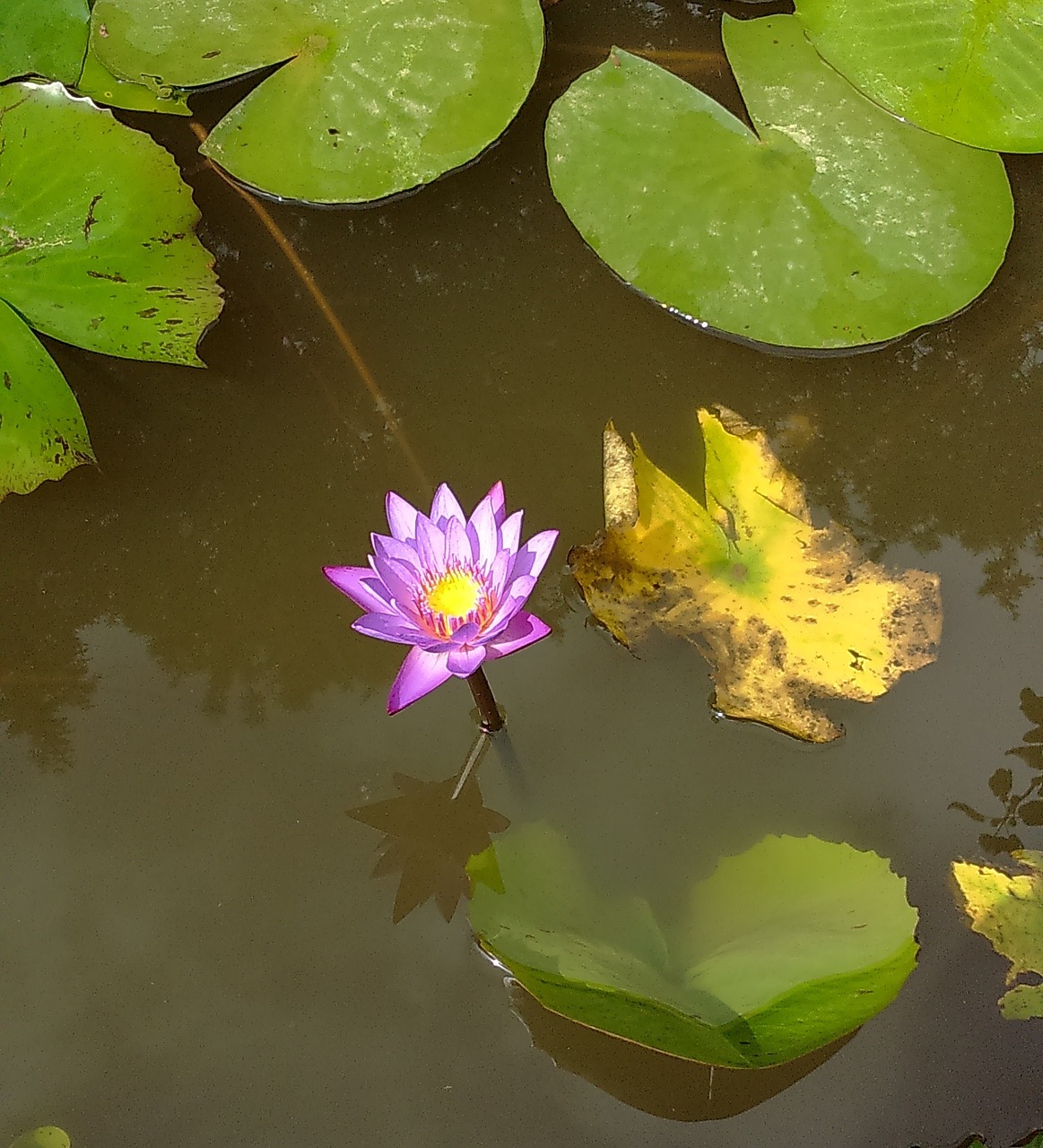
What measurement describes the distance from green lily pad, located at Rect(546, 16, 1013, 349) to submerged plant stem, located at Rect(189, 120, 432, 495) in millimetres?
553

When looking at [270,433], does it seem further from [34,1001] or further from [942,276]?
[942,276]

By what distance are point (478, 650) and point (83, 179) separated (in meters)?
1.41

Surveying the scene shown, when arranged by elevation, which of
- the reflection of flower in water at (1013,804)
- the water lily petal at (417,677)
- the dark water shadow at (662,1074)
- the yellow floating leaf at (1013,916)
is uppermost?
the water lily petal at (417,677)

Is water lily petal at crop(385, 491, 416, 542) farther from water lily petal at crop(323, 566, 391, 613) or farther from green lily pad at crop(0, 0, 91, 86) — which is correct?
green lily pad at crop(0, 0, 91, 86)

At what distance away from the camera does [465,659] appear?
1372 mm

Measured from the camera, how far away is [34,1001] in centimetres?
173

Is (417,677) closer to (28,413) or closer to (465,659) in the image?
(465,659)

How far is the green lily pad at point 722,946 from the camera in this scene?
54.3 inches

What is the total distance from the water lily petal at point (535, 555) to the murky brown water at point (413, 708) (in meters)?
0.50

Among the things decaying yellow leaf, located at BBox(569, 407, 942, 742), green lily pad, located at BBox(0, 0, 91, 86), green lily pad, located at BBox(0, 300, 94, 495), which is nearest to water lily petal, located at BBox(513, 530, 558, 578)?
decaying yellow leaf, located at BBox(569, 407, 942, 742)

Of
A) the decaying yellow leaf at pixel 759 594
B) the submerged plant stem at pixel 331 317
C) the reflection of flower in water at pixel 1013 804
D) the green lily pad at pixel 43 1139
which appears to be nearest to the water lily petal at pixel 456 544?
the decaying yellow leaf at pixel 759 594

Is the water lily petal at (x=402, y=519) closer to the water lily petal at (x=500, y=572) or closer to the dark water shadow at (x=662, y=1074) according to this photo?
the water lily petal at (x=500, y=572)

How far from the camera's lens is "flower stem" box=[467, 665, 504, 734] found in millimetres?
1603

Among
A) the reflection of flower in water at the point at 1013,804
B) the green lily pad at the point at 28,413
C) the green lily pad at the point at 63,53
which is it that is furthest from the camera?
the green lily pad at the point at 63,53
